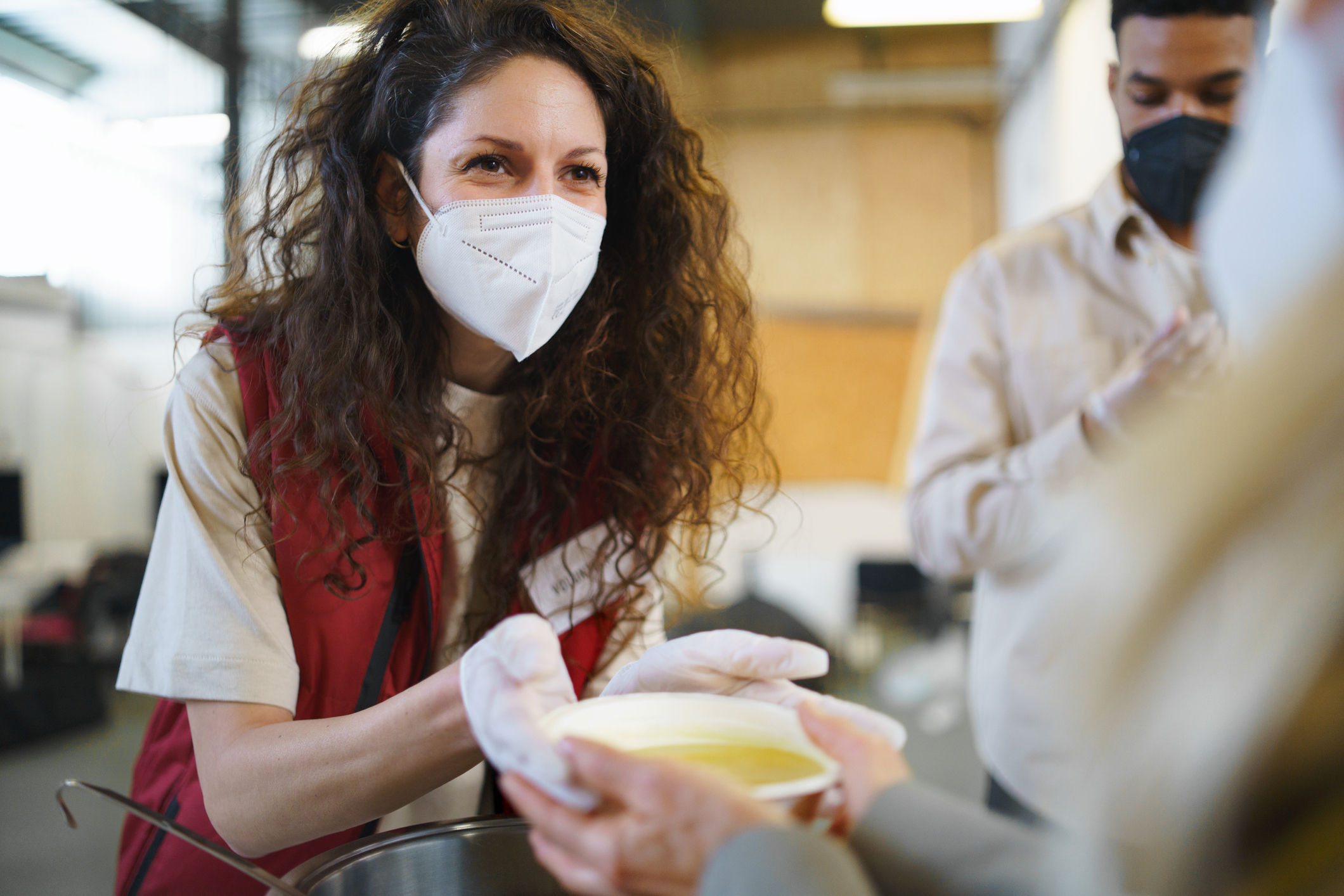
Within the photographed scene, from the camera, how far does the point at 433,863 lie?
665mm

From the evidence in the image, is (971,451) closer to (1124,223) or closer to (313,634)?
(1124,223)

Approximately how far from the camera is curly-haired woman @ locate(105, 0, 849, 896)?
2.45 ft

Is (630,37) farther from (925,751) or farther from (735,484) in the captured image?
(925,751)

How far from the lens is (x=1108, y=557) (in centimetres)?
38

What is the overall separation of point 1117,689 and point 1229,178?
12.4 inches

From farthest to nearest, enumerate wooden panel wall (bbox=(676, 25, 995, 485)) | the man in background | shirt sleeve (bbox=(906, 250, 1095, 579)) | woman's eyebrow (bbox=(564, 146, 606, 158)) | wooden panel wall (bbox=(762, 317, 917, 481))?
wooden panel wall (bbox=(676, 25, 995, 485)) < wooden panel wall (bbox=(762, 317, 917, 481)) < shirt sleeve (bbox=(906, 250, 1095, 579)) < the man in background < woman's eyebrow (bbox=(564, 146, 606, 158))

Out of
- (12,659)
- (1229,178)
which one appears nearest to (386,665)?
(1229,178)

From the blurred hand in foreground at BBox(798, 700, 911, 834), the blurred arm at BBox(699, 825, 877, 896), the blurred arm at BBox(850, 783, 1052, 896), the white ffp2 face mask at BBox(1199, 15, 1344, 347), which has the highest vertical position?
the white ffp2 face mask at BBox(1199, 15, 1344, 347)

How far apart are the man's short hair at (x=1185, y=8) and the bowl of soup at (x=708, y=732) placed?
84 centimetres

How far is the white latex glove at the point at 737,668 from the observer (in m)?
0.68

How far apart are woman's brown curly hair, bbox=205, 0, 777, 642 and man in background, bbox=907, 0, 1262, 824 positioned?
42 cm

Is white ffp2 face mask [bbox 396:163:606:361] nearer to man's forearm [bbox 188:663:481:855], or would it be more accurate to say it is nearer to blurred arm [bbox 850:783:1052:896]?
man's forearm [bbox 188:663:481:855]

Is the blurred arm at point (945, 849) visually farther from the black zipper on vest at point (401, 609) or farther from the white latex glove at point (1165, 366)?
the white latex glove at point (1165, 366)

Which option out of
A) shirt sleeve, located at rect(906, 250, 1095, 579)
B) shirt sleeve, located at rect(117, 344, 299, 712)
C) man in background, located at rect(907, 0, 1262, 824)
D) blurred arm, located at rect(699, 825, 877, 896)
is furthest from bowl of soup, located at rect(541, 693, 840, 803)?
shirt sleeve, located at rect(906, 250, 1095, 579)
